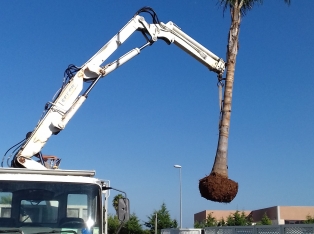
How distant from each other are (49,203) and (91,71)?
593 cm

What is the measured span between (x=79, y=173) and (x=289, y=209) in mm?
42699

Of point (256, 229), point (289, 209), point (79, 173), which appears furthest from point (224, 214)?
point (79, 173)

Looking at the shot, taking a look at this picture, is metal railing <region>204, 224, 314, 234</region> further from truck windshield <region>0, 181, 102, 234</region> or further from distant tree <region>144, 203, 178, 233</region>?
distant tree <region>144, 203, 178, 233</region>

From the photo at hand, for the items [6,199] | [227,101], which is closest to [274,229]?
[227,101]

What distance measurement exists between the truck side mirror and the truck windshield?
0.44 m

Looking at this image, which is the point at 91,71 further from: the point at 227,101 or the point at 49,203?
the point at 49,203

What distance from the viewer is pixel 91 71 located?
14242mm

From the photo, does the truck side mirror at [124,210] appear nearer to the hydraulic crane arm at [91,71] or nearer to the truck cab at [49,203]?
the truck cab at [49,203]

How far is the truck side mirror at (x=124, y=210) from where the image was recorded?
9.36 metres

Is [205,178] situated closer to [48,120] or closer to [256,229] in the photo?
[256,229]

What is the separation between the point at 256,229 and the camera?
52.3 feet

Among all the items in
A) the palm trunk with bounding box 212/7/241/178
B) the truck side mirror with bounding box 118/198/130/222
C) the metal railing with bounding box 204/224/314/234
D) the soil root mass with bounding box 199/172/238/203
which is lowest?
the metal railing with bounding box 204/224/314/234

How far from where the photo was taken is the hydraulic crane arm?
12750 mm

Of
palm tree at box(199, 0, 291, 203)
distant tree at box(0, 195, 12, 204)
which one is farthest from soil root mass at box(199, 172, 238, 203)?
distant tree at box(0, 195, 12, 204)
